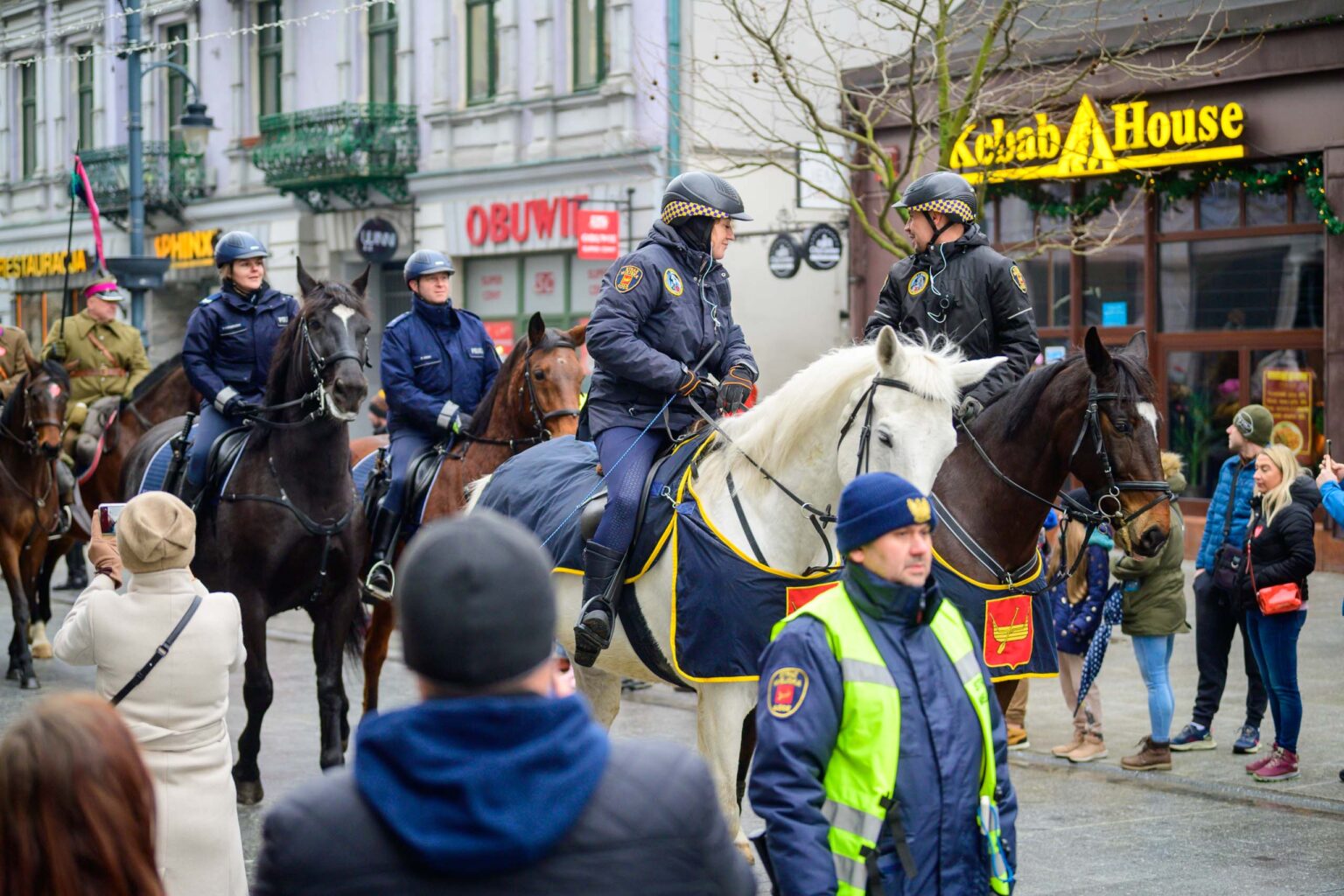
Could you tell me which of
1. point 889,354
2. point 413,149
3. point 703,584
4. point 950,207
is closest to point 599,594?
point 703,584

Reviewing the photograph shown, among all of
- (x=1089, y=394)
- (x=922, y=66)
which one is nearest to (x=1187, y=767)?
(x=1089, y=394)

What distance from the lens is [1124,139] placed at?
18312 millimetres

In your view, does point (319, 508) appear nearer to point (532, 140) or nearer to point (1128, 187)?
point (1128, 187)

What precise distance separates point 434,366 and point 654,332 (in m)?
3.70

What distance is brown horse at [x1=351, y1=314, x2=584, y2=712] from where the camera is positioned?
32.3 ft

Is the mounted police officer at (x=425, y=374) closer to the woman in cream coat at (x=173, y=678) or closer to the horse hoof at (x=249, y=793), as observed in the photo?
the horse hoof at (x=249, y=793)

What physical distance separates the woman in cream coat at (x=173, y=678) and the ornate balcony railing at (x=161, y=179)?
91.0ft

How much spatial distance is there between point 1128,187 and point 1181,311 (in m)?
1.48

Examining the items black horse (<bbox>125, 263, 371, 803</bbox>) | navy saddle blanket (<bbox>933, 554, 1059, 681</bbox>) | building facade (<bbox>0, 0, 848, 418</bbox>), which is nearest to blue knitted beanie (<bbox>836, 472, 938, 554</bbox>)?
navy saddle blanket (<bbox>933, 554, 1059, 681</bbox>)

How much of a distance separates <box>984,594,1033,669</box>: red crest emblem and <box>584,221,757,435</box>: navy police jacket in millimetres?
1375

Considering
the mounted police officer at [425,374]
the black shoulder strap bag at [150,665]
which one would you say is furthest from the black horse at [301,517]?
the black shoulder strap bag at [150,665]

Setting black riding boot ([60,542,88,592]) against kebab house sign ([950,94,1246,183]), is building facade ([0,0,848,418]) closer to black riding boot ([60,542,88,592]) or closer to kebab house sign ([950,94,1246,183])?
kebab house sign ([950,94,1246,183])

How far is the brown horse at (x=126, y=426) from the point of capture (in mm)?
13320

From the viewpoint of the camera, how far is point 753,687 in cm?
636
